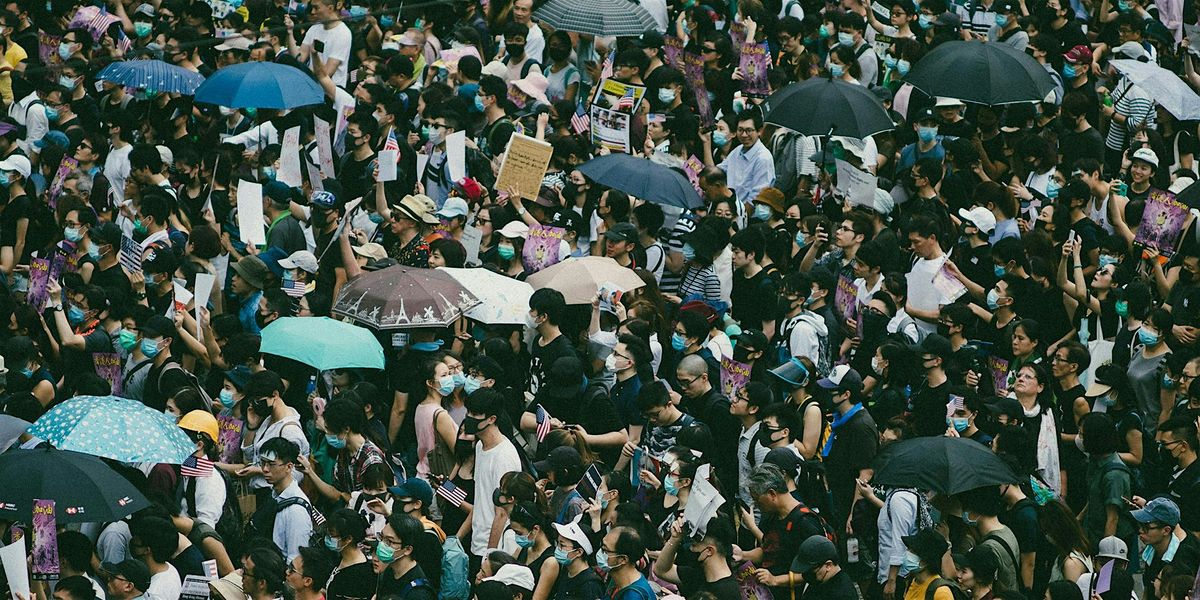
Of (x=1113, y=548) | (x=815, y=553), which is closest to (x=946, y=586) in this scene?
(x=815, y=553)

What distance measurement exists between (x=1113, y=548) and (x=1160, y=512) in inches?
13.1

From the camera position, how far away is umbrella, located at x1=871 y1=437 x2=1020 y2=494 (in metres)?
11.8

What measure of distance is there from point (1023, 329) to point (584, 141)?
4.23 metres

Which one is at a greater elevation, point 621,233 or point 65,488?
point 65,488

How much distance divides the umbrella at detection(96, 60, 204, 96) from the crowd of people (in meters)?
0.25

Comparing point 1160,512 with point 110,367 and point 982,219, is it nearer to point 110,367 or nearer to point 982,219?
point 982,219

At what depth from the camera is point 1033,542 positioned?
11.8m

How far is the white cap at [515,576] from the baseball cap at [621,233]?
3737 mm

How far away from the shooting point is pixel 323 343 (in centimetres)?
1316

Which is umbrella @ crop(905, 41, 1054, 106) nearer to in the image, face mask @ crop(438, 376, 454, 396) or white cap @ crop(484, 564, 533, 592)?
face mask @ crop(438, 376, 454, 396)

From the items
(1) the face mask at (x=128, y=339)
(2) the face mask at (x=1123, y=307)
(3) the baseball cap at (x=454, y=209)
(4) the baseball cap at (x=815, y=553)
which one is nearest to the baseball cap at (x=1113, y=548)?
(4) the baseball cap at (x=815, y=553)

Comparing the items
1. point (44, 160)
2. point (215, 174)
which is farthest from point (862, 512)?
point (44, 160)

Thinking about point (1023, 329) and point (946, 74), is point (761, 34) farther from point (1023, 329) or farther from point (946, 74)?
point (1023, 329)

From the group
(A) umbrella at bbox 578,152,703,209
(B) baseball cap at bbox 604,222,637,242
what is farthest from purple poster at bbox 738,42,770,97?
(B) baseball cap at bbox 604,222,637,242
